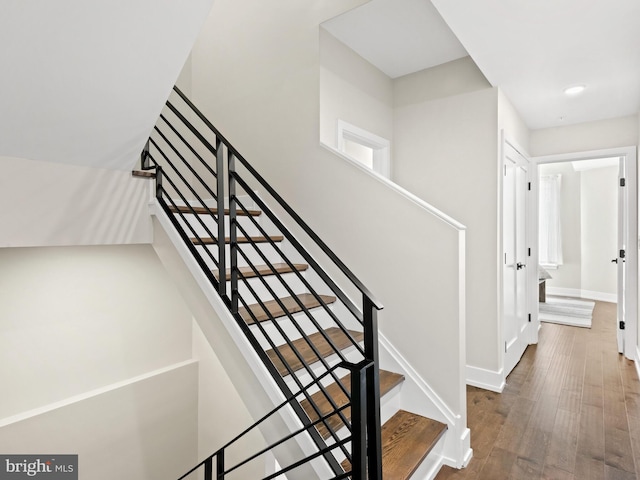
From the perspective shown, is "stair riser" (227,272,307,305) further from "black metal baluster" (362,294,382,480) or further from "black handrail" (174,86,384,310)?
"black metal baluster" (362,294,382,480)

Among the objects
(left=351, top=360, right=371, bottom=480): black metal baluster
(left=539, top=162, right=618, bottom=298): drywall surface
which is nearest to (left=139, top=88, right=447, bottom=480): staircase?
(left=351, top=360, right=371, bottom=480): black metal baluster

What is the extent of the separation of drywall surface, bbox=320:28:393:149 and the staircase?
98cm

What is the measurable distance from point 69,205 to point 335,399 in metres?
1.73

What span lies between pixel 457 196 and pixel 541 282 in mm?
3717

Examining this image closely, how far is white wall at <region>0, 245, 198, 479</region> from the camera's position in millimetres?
2727

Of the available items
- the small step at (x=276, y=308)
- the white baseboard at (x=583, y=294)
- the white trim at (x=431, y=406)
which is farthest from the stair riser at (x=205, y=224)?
the white baseboard at (x=583, y=294)

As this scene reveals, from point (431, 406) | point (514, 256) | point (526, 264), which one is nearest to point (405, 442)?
point (431, 406)

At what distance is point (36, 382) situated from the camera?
2793mm

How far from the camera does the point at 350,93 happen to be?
3092 mm

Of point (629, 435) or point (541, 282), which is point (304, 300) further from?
point (541, 282)

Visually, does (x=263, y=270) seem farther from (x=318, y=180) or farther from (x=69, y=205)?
(x=69, y=205)

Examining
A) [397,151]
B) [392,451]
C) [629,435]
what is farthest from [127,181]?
[629,435]

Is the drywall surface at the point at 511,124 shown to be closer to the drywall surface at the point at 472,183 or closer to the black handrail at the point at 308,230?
the drywall surface at the point at 472,183

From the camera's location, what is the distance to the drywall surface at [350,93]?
283cm
